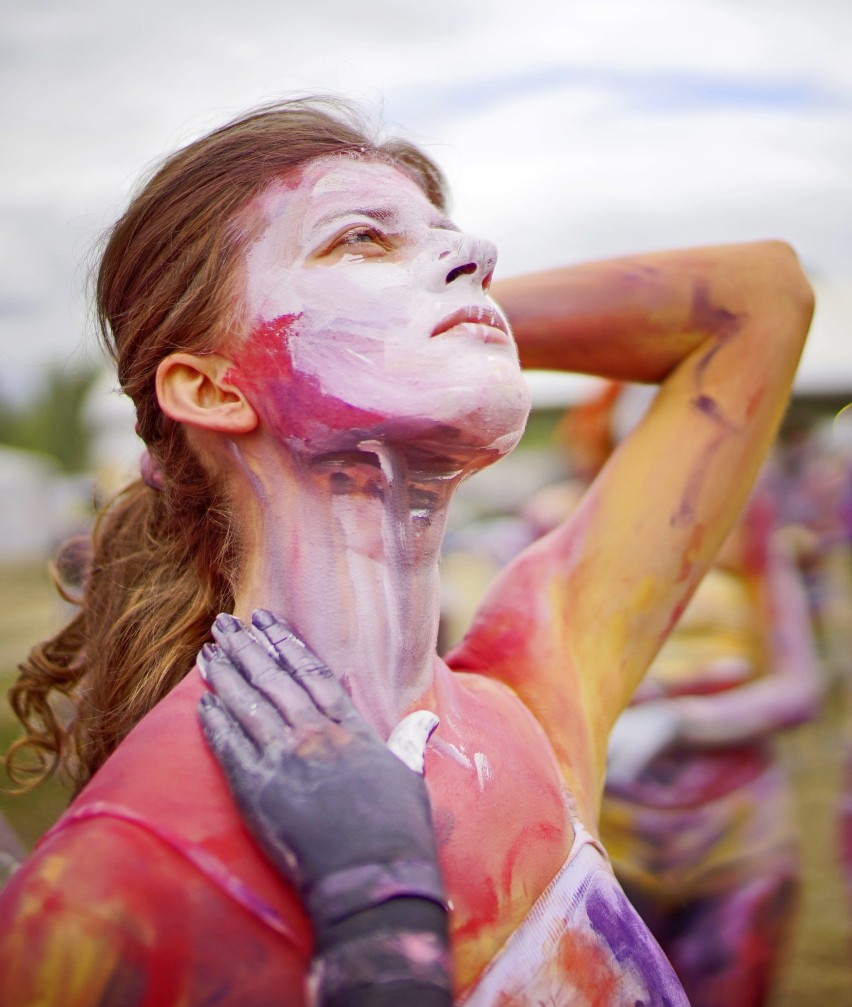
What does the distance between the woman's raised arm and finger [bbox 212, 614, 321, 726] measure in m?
0.54

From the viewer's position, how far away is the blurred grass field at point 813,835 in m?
4.68

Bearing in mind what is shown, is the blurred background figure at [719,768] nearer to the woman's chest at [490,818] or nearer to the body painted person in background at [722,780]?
the body painted person in background at [722,780]

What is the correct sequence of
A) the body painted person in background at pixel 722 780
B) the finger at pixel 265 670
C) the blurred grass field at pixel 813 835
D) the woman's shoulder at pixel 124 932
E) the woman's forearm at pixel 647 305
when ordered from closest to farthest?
the woman's shoulder at pixel 124 932
the finger at pixel 265 670
the woman's forearm at pixel 647 305
the body painted person in background at pixel 722 780
the blurred grass field at pixel 813 835

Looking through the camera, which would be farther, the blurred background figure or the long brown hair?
the blurred background figure

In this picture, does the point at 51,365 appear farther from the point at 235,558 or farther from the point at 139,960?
the point at 139,960

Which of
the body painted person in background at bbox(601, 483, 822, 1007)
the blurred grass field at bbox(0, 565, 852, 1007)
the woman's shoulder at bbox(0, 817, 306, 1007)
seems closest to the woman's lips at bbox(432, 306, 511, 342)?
the woman's shoulder at bbox(0, 817, 306, 1007)

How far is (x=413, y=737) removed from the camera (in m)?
1.41

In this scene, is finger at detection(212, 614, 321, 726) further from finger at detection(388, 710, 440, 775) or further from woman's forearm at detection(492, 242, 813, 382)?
woman's forearm at detection(492, 242, 813, 382)

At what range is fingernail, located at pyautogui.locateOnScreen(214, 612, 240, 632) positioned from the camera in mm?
1480

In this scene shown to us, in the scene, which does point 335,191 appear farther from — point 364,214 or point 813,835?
point 813,835

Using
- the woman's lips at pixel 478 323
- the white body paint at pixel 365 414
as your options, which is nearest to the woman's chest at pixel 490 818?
the white body paint at pixel 365 414

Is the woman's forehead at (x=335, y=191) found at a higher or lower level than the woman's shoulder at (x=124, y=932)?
higher

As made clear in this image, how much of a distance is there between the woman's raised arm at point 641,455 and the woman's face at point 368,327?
1.67 ft

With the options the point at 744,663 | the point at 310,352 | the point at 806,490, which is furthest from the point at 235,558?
the point at 806,490
